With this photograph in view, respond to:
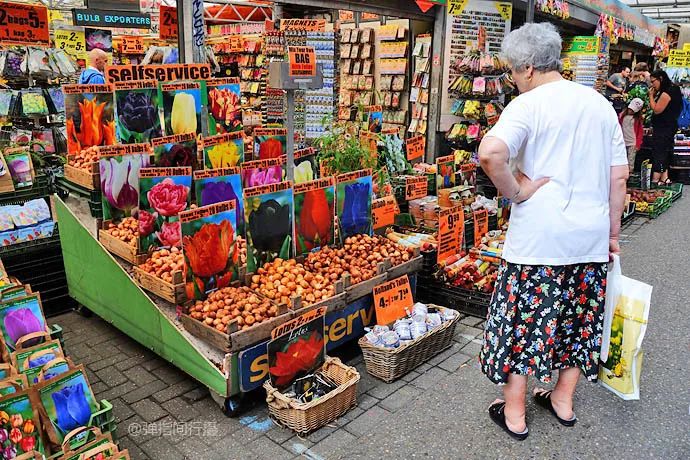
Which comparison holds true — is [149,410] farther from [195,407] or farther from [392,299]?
[392,299]

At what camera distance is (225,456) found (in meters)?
2.82

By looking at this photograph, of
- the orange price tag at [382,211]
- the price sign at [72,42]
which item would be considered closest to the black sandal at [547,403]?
the orange price tag at [382,211]

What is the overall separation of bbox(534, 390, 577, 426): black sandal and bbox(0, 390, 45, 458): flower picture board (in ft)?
8.29

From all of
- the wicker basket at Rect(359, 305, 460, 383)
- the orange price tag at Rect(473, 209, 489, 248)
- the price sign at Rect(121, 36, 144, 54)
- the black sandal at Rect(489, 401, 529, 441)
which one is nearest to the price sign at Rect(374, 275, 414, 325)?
the wicker basket at Rect(359, 305, 460, 383)

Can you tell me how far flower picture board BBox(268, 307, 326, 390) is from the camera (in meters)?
3.08

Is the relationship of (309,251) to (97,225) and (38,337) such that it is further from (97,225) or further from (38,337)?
(38,337)

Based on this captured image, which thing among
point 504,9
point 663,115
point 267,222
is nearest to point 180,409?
point 267,222

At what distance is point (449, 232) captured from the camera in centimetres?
463

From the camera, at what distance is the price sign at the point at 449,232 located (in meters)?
4.55

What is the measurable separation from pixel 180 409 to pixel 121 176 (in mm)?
1586

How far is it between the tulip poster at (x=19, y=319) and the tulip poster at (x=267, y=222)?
1.21m

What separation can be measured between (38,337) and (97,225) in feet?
4.25

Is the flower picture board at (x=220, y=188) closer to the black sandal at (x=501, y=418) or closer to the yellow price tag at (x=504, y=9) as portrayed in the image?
the black sandal at (x=501, y=418)

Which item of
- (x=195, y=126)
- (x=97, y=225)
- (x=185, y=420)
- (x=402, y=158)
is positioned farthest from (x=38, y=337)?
(x=402, y=158)
